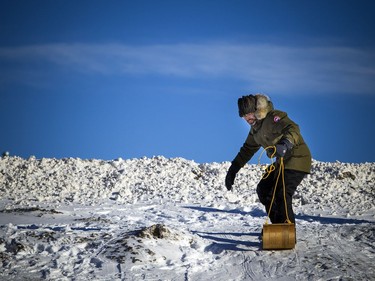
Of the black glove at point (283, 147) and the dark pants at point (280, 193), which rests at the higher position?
the black glove at point (283, 147)

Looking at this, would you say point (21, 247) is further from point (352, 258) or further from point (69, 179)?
point (69, 179)

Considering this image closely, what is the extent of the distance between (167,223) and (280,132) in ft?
12.6

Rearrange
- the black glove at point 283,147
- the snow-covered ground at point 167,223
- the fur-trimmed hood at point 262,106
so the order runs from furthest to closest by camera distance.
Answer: the fur-trimmed hood at point 262,106 → the black glove at point 283,147 → the snow-covered ground at point 167,223

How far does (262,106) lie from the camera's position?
19.9ft

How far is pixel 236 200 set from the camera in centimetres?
1359

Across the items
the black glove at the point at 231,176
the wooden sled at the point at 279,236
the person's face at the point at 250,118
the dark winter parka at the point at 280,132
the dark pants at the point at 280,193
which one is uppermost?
the person's face at the point at 250,118

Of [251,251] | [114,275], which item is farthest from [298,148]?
[114,275]

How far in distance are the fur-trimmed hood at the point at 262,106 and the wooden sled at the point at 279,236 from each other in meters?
1.40

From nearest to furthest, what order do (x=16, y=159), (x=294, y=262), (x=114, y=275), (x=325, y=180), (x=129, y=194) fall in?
(x=114, y=275) → (x=294, y=262) → (x=129, y=194) → (x=325, y=180) → (x=16, y=159)

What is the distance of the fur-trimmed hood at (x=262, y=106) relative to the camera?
6.05 meters

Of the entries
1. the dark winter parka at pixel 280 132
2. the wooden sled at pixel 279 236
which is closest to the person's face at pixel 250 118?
the dark winter parka at pixel 280 132

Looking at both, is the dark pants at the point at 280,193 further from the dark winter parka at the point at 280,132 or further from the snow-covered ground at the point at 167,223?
the snow-covered ground at the point at 167,223

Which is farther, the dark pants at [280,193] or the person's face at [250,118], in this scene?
the person's face at [250,118]

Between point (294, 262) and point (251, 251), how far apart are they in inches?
26.7
